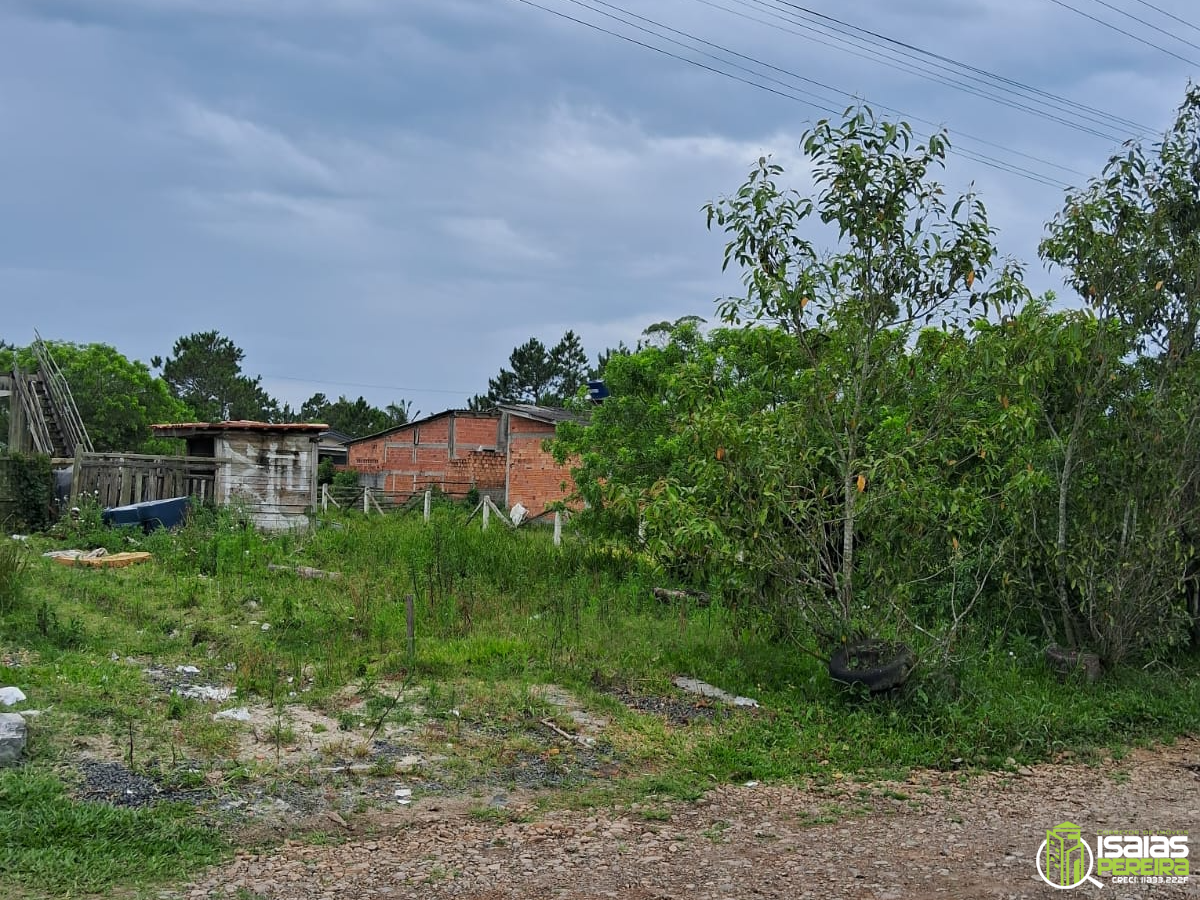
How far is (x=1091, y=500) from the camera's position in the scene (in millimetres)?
9727

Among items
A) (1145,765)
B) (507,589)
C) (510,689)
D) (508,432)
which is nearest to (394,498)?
(508,432)

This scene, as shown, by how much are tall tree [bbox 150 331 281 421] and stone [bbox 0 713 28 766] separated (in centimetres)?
4947

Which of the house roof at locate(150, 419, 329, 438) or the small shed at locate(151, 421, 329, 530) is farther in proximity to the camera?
the small shed at locate(151, 421, 329, 530)

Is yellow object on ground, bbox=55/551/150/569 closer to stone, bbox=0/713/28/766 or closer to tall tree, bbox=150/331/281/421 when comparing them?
stone, bbox=0/713/28/766

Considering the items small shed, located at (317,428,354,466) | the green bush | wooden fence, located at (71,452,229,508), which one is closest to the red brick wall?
small shed, located at (317,428,354,466)

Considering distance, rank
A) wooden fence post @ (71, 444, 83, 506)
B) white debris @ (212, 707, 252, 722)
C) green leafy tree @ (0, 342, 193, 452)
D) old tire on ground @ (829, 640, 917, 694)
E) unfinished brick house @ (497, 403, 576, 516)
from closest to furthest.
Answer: white debris @ (212, 707, 252, 722) < old tire on ground @ (829, 640, 917, 694) < wooden fence post @ (71, 444, 83, 506) < unfinished brick house @ (497, 403, 576, 516) < green leafy tree @ (0, 342, 193, 452)

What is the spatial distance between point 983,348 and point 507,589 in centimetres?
639

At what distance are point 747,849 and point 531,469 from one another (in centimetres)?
2601

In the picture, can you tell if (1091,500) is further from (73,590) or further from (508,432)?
(508,432)

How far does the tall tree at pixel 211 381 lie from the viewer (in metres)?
53.4

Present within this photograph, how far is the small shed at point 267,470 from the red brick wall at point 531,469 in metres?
12.6

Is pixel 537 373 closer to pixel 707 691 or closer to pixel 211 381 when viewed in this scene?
pixel 211 381

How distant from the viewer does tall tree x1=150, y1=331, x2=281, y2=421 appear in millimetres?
53438

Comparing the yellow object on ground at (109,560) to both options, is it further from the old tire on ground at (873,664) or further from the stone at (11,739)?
the old tire on ground at (873,664)
